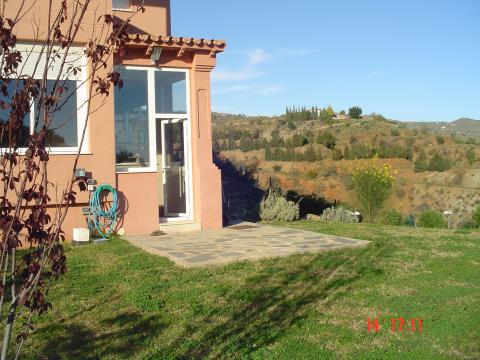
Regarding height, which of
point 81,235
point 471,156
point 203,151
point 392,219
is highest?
point 471,156

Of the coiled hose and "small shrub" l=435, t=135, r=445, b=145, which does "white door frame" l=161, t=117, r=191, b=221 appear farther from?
"small shrub" l=435, t=135, r=445, b=145

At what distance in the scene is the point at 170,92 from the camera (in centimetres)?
1143

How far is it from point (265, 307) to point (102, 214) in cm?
519

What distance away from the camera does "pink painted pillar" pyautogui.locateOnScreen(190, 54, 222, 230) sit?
11.4m

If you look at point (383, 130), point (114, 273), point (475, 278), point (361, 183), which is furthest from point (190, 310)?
point (383, 130)

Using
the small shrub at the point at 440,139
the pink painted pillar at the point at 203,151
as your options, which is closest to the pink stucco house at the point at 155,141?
the pink painted pillar at the point at 203,151

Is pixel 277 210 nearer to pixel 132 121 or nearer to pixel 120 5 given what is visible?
pixel 132 121

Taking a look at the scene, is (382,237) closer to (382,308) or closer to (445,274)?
(445,274)

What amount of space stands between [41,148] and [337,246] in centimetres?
687

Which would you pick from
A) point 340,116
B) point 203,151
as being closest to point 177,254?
point 203,151

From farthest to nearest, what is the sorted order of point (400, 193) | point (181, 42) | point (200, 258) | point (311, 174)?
point (311, 174) → point (400, 193) → point (181, 42) → point (200, 258)

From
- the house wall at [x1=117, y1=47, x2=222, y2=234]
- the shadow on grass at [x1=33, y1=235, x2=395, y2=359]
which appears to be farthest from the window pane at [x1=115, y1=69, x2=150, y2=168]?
the shadow on grass at [x1=33, y1=235, x2=395, y2=359]

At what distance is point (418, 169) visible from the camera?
111ft
